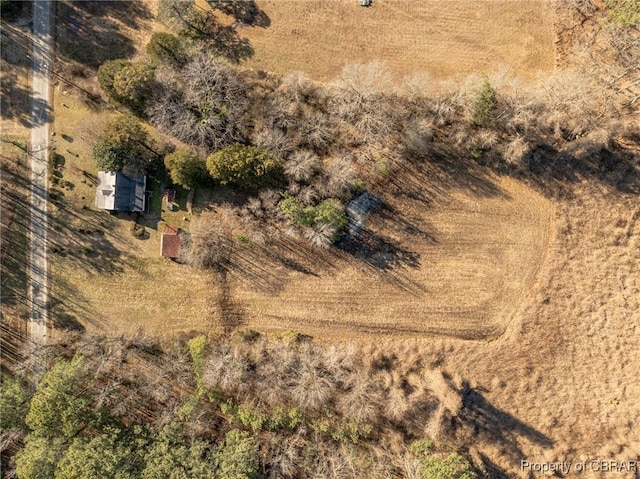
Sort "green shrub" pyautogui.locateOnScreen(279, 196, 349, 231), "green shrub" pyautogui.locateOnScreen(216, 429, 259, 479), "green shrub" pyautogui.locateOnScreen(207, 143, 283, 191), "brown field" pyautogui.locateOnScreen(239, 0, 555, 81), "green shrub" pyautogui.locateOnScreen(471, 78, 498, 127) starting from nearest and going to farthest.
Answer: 1. "green shrub" pyautogui.locateOnScreen(216, 429, 259, 479)
2. "green shrub" pyautogui.locateOnScreen(207, 143, 283, 191)
3. "green shrub" pyautogui.locateOnScreen(471, 78, 498, 127)
4. "green shrub" pyautogui.locateOnScreen(279, 196, 349, 231)
5. "brown field" pyautogui.locateOnScreen(239, 0, 555, 81)

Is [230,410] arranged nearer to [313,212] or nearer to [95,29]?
[313,212]

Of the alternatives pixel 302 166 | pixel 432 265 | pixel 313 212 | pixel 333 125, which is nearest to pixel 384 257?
pixel 432 265

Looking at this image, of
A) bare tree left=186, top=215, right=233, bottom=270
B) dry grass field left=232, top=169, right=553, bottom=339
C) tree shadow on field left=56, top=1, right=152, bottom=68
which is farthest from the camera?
tree shadow on field left=56, top=1, right=152, bottom=68

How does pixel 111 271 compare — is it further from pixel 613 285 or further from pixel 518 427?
pixel 613 285

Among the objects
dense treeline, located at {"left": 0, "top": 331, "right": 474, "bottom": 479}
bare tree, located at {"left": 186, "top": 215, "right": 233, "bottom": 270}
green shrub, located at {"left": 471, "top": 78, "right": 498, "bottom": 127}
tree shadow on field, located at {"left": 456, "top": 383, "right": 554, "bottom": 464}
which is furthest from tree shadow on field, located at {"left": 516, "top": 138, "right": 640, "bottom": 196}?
bare tree, located at {"left": 186, "top": 215, "right": 233, "bottom": 270}

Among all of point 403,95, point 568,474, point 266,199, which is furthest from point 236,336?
point 568,474

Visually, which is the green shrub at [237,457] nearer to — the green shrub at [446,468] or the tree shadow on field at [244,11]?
the green shrub at [446,468]

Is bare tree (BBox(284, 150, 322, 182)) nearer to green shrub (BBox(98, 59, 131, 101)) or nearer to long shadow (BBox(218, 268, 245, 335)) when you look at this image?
long shadow (BBox(218, 268, 245, 335))
